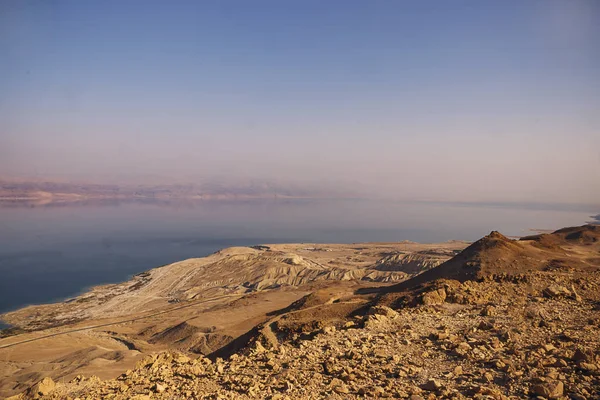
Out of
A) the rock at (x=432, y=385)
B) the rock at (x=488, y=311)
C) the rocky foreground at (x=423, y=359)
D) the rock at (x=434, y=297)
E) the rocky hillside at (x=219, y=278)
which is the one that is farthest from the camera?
Result: the rocky hillside at (x=219, y=278)

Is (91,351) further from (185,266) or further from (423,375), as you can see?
(185,266)

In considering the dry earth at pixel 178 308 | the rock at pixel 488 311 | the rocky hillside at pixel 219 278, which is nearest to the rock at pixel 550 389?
the rock at pixel 488 311

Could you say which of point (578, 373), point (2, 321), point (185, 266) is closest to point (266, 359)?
point (578, 373)

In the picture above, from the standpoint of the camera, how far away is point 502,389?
5793mm

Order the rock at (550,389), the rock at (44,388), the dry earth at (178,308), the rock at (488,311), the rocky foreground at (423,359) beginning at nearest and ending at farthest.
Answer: the rock at (550,389)
the rocky foreground at (423,359)
the rock at (44,388)
the rock at (488,311)
the dry earth at (178,308)

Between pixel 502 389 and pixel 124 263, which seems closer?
pixel 502 389

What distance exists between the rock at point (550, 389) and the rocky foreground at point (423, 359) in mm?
14

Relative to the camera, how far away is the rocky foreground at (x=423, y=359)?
589 cm

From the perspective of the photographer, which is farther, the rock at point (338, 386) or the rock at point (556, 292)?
the rock at point (556, 292)

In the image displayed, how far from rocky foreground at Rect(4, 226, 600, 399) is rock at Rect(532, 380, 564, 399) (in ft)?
0.05

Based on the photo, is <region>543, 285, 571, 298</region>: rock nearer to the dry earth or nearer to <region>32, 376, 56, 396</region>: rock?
the dry earth

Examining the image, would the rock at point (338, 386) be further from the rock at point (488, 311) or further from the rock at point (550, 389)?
the rock at point (488, 311)

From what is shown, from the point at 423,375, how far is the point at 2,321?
124 feet

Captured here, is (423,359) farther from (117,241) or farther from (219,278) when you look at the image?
(117,241)
